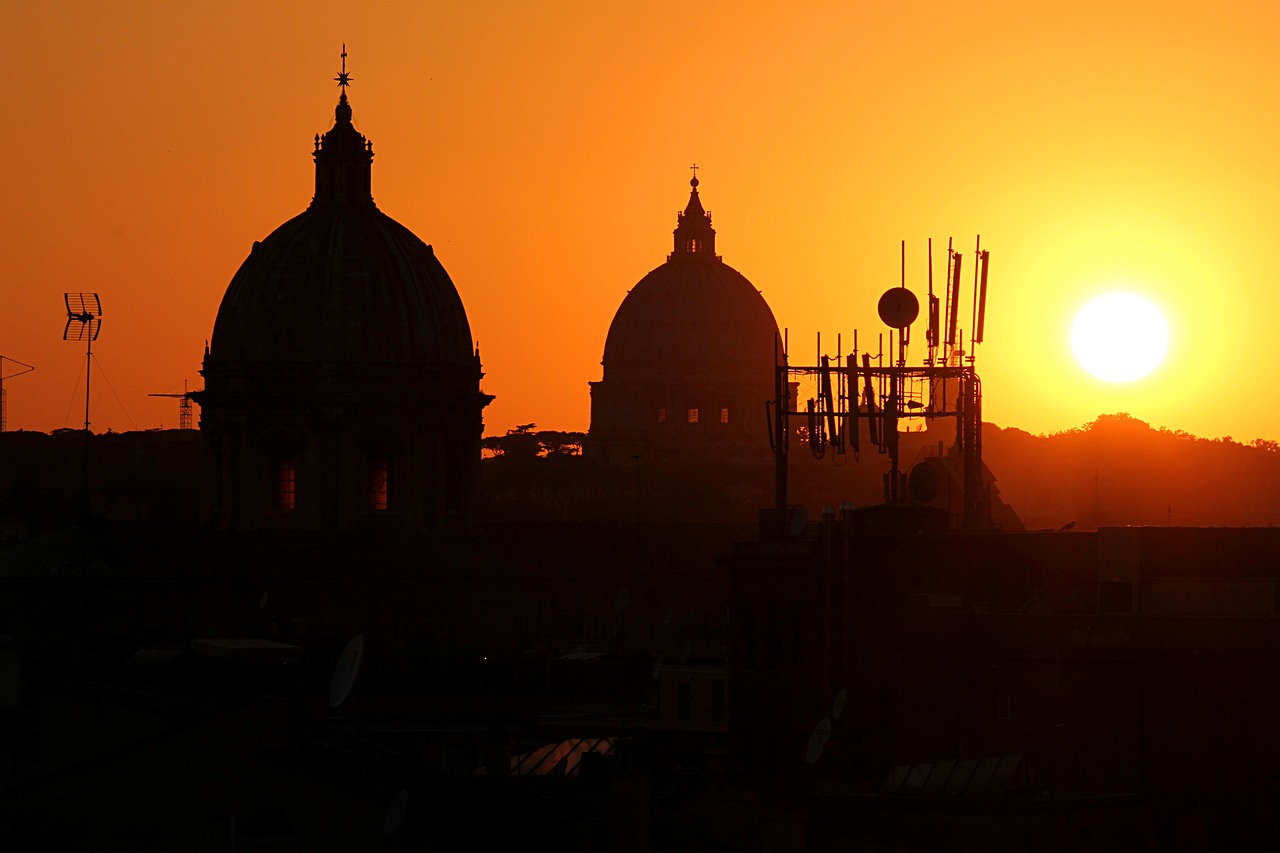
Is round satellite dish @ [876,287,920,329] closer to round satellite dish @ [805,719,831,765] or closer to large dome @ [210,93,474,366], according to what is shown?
round satellite dish @ [805,719,831,765]

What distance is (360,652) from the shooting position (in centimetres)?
4562

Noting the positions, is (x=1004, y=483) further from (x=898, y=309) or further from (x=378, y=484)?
(x=898, y=309)

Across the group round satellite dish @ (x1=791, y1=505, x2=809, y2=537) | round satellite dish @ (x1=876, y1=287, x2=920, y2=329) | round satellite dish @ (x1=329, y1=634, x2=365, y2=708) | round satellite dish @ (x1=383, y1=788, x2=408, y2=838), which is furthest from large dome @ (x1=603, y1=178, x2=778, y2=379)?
round satellite dish @ (x1=383, y1=788, x2=408, y2=838)

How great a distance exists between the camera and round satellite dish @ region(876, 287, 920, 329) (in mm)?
62938

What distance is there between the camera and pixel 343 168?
101625 mm

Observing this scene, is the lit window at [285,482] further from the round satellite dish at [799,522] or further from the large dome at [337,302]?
the round satellite dish at [799,522]

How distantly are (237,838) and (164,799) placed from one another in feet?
9.90

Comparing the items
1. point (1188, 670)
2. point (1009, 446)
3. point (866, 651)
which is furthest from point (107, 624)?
point (1009, 446)

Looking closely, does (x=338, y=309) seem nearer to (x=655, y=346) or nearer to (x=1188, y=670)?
(x=1188, y=670)

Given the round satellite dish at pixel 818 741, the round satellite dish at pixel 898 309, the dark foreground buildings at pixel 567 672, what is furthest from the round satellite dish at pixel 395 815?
the round satellite dish at pixel 898 309

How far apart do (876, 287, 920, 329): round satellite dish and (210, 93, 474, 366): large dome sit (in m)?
38.6

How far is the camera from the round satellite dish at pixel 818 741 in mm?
47594

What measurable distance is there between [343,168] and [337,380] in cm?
678

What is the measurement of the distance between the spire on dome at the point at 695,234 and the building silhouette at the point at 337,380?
88.2 metres
